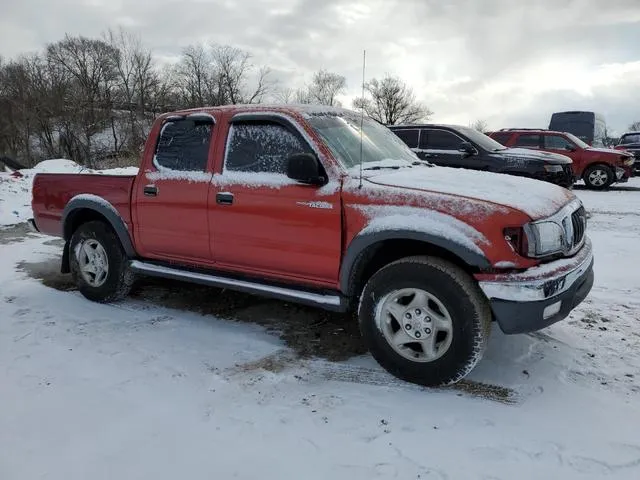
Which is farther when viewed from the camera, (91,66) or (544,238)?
(91,66)

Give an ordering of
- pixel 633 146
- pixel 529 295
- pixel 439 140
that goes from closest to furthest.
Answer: pixel 529 295
pixel 439 140
pixel 633 146

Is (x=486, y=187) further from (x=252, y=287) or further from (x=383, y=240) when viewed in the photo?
(x=252, y=287)

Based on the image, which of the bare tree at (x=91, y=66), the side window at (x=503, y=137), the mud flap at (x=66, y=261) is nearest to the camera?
the mud flap at (x=66, y=261)

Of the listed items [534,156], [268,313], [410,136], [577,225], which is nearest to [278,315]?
[268,313]

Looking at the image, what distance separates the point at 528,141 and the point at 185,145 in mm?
11892

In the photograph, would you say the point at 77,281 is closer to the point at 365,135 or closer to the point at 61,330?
the point at 61,330

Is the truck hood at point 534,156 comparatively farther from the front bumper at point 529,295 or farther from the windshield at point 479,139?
the front bumper at point 529,295

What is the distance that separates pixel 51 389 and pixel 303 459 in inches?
70.2

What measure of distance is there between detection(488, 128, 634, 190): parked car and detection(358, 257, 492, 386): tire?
11.8m

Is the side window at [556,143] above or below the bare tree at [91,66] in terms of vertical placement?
below

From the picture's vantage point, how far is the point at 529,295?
2883 millimetres

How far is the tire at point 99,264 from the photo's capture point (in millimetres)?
4820

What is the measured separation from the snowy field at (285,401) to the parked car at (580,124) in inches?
812

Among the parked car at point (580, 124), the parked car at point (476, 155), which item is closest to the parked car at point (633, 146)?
the parked car at point (580, 124)
